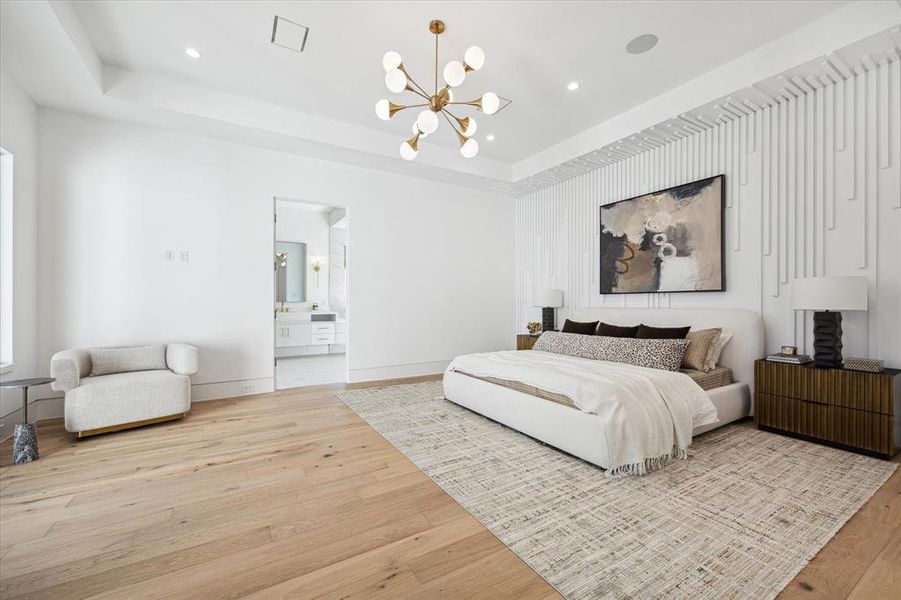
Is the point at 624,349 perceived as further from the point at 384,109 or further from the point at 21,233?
the point at 21,233

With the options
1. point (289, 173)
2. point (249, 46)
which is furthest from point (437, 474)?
point (289, 173)

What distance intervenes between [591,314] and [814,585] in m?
3.61

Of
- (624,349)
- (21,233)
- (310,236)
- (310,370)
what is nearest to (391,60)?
(624,349)

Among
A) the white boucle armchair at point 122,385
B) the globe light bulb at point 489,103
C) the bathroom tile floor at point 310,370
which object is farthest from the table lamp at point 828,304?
the white boucle armchair at point 122,385

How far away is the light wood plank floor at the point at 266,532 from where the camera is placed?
58.9 inches

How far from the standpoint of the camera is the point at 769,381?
315cm

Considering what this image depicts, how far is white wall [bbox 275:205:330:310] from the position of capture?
26.9ft

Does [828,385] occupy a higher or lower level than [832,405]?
higher

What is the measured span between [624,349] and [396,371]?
10.4 ft

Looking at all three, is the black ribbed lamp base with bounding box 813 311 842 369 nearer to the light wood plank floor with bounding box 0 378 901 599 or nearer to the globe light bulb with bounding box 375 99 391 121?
the light wood plank floor with bounding box 0 378 901 599

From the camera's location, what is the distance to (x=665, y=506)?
203cm

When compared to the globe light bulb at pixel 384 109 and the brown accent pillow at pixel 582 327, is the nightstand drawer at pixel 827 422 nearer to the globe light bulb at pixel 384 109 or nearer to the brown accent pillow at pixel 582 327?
the brown accent pillow at pixel 582 327

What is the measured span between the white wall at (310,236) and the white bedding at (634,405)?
646 centimetres

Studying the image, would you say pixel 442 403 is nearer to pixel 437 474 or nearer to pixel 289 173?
pixel 437 474
